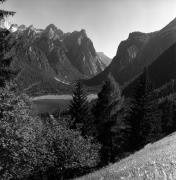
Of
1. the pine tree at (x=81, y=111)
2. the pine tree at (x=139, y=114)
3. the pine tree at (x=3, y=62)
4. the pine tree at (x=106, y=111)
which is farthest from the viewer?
the pine tree at (x=81, y=111)

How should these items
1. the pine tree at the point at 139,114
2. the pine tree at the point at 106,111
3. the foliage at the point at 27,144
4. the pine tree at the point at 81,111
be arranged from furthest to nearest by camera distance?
the pine tree at the point at 81,111
the pine tree at the point at 106,111
the pine tree at the point at 139,114
the foliage at the point at 27,144

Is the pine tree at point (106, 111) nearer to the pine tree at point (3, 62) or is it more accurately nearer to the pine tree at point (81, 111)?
the pine tree at point (81, 111)

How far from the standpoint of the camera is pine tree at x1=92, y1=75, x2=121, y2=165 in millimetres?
48938

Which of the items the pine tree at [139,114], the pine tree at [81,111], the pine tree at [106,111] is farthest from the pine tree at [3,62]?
the pine tree at [139,114]

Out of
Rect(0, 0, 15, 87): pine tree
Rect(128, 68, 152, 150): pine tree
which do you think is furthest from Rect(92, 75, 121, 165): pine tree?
Rect(0, 0, 15, 87): pine tree

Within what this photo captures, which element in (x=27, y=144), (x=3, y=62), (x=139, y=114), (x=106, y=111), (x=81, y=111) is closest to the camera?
(x=27, y=144)

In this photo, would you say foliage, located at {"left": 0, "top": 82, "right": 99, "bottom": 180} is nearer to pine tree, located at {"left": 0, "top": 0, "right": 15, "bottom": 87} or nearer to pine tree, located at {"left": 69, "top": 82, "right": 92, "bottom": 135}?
pine tree, located at {"left": 0, "top": 0, "right": 15, "bottom": 87}

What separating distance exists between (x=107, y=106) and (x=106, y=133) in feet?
15.2

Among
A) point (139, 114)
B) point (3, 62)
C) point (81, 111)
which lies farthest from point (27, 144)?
point (139, 114)

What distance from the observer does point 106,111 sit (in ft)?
161

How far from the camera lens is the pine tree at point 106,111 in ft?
161

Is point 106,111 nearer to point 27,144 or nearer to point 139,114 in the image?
point 139,114

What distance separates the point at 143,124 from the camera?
49.1 meters

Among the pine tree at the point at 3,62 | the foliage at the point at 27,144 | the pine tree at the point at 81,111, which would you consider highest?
the pine tree at the point at 3,62
